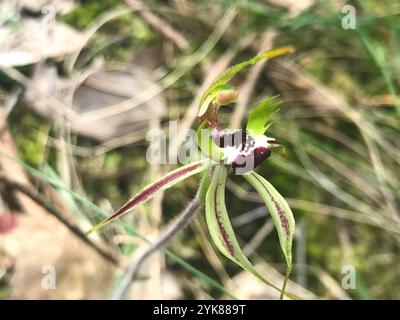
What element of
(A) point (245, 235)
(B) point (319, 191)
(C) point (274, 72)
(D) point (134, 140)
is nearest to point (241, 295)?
(A) point (245, 235)

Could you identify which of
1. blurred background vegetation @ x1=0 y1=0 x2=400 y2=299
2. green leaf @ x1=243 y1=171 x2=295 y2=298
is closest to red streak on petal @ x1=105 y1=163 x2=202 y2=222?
green leaf @ x1=243 y1=171 x2=295 y2=298

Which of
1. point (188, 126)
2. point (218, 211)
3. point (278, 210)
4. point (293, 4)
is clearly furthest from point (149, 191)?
point (293, 4)

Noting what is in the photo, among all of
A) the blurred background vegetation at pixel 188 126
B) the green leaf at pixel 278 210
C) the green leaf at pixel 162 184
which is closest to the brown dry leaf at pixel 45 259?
the blurred background vegetation at pixel 188 126

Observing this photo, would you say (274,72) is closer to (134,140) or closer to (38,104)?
(134,140)

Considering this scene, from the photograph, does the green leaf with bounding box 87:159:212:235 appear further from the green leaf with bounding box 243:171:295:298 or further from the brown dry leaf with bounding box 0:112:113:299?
the brown dry leaf with bounding box 0:112:113:299

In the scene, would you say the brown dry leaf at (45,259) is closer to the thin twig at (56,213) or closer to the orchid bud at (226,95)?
the thin twig at (56,213)
